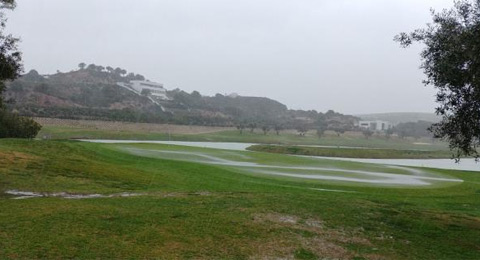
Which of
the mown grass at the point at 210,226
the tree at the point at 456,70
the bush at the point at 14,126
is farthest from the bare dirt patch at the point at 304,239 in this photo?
the bush at the point at 14,126

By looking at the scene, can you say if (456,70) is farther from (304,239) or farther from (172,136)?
(172,136)

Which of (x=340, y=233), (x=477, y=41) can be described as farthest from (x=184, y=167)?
(x=477, y=41)

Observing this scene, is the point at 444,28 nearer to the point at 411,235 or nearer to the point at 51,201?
the point at 411,235

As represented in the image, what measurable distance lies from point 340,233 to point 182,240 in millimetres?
5529

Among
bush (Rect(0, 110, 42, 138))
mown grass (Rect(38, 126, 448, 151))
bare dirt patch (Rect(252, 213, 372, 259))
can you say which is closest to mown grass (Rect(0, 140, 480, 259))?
bare dirt patch (Rect(252, 213, 372, 259))

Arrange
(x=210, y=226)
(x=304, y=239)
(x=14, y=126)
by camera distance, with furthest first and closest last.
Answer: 1. (x=14, y=126)
2. (x=210, y=226)
3. (x=304, y=239)

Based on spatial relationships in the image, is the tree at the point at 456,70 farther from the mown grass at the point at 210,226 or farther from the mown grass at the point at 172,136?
the mown grass at the point at 172,136

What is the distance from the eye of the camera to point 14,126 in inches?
2518

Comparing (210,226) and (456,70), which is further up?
(456,70)

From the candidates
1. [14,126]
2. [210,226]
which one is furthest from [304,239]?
[14,126]

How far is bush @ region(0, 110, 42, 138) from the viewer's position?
62.6 meters

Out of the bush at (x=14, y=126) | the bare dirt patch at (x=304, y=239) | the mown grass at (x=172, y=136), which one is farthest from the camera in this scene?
the mown grass at (x=172, y=136)

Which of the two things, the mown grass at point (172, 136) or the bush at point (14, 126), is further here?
the mown grass at point (172, 136)

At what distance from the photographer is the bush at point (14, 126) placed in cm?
6256
